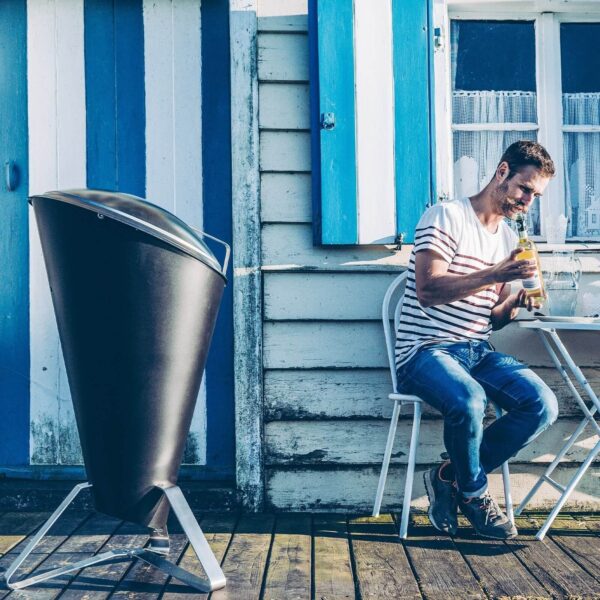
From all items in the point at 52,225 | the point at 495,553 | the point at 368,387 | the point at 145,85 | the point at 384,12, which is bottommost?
the point at 495,553

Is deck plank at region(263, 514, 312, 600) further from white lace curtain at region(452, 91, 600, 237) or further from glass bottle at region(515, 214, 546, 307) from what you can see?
white lace curtain at region(452, 91, 600, 237)

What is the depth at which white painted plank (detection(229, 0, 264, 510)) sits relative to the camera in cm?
307

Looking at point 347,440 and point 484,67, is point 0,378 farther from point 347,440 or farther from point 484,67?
point 484,67

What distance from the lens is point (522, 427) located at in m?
2.58

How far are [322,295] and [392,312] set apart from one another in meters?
0.30

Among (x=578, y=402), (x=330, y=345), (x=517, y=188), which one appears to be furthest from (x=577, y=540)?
(x=517, y=188)

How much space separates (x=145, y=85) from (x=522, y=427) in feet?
6.63

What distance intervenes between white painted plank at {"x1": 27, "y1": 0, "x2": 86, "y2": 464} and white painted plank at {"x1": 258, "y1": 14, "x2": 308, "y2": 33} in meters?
0.77

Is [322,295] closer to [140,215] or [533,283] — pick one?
[533,283]

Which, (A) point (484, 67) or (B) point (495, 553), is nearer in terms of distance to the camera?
(B) point (495, 553)

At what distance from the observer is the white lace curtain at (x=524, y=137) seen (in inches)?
129

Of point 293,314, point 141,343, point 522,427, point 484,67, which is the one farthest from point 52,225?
point 484,67

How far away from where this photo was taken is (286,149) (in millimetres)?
3123

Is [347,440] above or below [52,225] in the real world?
below
